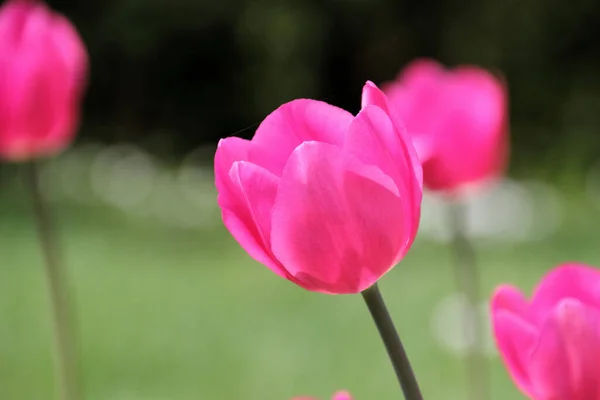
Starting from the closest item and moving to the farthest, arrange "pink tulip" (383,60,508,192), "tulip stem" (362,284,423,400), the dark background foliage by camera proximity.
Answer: "tulip stem" (362,284,423,400)
"pink tulip" (383,60,508,192)
the dark background foliage

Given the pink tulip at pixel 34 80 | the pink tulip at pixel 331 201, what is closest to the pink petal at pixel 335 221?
the pink tulip at pixel 331 201

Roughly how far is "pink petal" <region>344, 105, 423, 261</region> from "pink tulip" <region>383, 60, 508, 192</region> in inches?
17.0

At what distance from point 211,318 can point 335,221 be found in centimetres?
200

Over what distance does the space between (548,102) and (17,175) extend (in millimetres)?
2388

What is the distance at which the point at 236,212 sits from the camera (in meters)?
0.26

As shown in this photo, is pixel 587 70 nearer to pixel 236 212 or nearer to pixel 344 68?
pixel 344 68

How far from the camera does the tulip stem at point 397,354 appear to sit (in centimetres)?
23

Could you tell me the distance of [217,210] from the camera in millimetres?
3619

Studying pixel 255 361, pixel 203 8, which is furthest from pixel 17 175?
pixel 255 361

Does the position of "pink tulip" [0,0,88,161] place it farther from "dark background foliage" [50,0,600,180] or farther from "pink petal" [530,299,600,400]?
"dark background foliage" [50,0,600,180]

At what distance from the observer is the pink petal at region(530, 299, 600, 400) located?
259 mm

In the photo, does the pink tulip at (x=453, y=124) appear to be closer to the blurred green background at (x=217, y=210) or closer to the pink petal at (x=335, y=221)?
the blurred green background at (x=217, y=210)

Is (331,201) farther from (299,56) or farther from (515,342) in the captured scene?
(299,56)

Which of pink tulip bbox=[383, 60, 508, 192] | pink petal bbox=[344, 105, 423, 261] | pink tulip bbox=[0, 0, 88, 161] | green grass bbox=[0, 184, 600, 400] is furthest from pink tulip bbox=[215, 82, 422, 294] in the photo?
green grass bbox=[0, 184, 600, 400]
